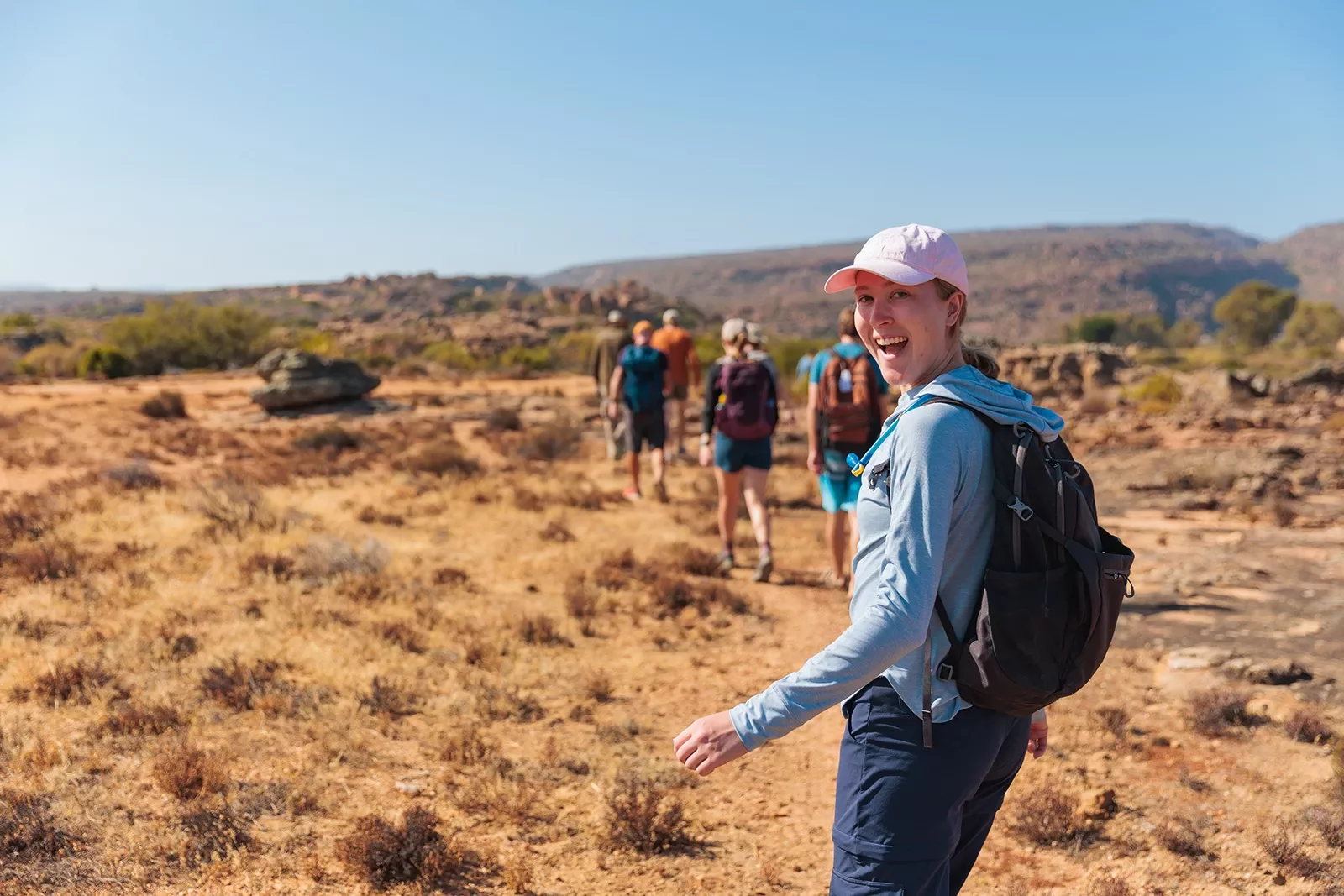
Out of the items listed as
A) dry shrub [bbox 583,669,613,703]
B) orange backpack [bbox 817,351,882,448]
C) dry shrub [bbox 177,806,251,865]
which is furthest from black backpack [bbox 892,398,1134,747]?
orange backpack [bbox 817,351,882,448]

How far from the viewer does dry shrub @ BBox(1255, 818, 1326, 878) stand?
3209 millimetres

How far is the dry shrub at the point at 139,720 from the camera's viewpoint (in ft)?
13.7

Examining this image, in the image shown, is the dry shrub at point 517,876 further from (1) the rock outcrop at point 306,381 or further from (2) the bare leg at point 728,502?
(1) the rock outcrop at point 306,381

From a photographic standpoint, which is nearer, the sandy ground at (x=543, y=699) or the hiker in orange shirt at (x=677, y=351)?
the sandy ground at (x=543, y=699)

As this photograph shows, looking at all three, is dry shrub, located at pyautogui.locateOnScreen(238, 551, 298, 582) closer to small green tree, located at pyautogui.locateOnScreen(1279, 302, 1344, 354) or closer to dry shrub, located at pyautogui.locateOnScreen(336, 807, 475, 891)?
dry shrub, located at pyautogui.locateOnScreen(336, 807, 475, 891)

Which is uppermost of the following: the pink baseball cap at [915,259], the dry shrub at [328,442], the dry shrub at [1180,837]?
the pink baseball cap at [915,259]

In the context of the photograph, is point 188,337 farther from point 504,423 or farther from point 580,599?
point 580,599

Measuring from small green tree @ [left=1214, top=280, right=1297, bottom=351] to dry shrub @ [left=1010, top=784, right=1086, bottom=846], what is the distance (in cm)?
7529

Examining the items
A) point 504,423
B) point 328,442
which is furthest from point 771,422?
point 504,423

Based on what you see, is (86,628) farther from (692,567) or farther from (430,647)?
(692,567)

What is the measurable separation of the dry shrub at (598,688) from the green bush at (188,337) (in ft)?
115

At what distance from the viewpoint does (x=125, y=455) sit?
41.2 feet

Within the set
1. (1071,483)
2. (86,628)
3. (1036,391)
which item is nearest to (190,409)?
(86,628)

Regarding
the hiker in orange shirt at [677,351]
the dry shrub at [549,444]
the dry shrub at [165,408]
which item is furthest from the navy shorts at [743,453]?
the dry shrub at [165,408]
